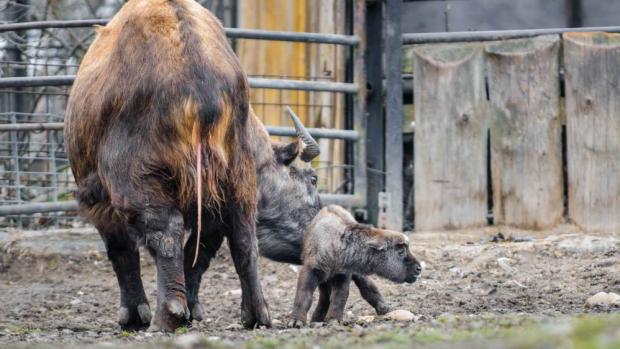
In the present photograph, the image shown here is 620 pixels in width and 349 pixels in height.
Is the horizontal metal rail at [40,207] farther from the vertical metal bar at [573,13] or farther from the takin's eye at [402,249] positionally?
the vertical metal bar at [573,13]

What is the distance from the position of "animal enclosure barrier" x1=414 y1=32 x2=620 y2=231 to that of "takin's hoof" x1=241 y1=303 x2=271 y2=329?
3.92 meters

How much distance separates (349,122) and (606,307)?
4.49 meters

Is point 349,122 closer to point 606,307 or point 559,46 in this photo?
point 559,46

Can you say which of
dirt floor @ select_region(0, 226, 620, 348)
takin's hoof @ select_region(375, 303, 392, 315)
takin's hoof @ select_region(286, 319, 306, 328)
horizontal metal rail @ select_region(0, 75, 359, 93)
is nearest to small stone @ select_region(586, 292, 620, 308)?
dirt floor @ select_region(0, 226, 620, 348)

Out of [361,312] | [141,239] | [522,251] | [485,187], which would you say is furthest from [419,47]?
[141,239]

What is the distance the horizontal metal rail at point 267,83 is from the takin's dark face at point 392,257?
2718 mm

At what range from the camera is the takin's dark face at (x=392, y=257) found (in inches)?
358

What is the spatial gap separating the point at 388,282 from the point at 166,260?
11.2 feet

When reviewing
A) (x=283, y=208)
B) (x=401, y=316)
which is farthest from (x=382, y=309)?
(x=283, y=208)

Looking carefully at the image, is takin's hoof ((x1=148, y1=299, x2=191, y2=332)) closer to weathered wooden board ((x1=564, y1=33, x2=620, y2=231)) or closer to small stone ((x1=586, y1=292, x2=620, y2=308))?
small stone ((x1=586, y1=292, x2=620, y2=308))

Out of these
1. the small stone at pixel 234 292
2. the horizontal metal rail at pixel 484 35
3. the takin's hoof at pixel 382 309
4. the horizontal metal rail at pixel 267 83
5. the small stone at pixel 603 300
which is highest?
the horizontal metal rail at pixel 484 35

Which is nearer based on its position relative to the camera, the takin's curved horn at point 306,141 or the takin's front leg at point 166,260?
the takin's front leg at point 166,260

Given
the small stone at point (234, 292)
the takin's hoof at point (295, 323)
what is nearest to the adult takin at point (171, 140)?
the takin's hoof at point (295, 323)

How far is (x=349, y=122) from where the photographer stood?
493 inches
